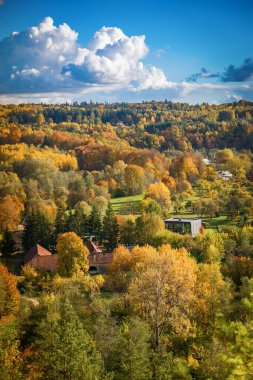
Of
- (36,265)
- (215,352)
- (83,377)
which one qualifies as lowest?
(36,265)

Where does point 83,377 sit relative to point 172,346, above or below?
above

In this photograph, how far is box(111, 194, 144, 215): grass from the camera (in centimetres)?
5969

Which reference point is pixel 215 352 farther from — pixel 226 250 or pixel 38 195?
pixel 38 195

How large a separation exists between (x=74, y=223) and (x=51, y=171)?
24419 millimetres

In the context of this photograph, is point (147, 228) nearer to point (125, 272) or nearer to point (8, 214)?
point (125, 272)

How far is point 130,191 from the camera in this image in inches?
2926

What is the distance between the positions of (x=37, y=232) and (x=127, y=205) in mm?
21135

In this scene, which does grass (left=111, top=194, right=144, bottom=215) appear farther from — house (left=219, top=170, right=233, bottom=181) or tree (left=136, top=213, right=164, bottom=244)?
house (left=219, top=170, right=233, bottom=181)

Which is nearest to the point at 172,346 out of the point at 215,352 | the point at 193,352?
the point at 193,352

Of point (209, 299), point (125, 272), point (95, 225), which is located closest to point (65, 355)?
point (209, 299)

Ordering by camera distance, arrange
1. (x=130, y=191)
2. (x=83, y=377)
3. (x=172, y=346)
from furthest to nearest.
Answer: (x=130, y=191) → (x=172, y=346) → (x=83, y=377)

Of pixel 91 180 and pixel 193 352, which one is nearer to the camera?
pixel 193 352

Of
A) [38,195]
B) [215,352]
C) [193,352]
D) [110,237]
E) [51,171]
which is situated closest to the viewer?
[215,352]

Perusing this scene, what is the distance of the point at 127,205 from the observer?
64.1 meters
